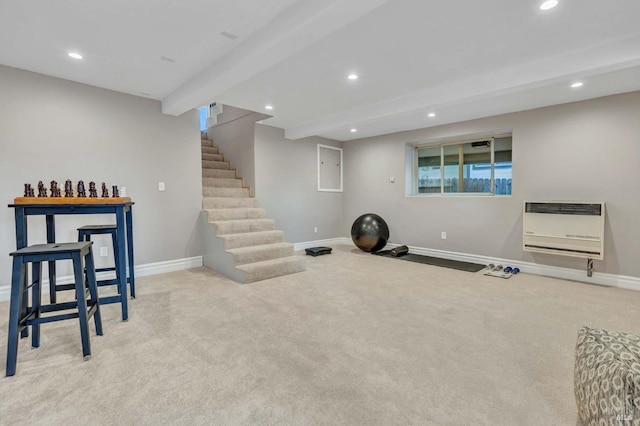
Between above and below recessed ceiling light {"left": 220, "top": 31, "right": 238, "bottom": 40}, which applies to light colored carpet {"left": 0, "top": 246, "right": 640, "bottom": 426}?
below

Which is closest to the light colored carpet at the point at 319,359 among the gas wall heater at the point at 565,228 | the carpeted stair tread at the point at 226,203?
the gas wall heater at the point at 565,228

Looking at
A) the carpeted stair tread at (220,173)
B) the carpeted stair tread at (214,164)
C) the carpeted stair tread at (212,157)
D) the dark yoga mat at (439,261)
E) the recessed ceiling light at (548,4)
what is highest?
the recessed ceiling light at (548,4)

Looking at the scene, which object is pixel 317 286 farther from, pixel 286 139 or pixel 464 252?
pixel 286 139

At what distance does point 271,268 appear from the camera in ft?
13.1

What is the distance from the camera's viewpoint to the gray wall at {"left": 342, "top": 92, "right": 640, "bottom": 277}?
3.59 meters

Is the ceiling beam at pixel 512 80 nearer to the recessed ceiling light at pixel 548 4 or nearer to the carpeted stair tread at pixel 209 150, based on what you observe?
the recessed ceiling light at pixel 548 4

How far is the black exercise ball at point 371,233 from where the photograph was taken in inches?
216

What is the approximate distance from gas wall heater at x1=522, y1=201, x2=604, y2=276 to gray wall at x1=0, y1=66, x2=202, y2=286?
4786 mm

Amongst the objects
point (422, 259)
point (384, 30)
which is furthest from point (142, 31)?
point (422, 259)

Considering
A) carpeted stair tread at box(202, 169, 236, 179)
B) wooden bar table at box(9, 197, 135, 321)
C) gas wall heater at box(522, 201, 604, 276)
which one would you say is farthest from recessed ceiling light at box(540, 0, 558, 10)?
carpeted stair tread at box(202, 169, 236, 179)

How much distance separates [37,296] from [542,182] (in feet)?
18.3

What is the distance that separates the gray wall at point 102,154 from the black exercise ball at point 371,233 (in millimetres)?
2787

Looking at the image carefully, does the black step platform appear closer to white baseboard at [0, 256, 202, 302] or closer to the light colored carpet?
Answer: white baseboard at [0, 256, 202, 302]

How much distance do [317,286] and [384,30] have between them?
269cm
